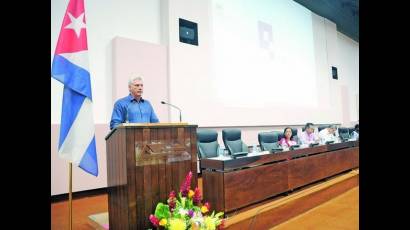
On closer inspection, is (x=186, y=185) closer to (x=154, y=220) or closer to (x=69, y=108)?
(x=154, y=220)

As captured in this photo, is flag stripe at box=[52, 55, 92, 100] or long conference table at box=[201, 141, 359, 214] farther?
long conference table at box=[201, 141, 359, 214]

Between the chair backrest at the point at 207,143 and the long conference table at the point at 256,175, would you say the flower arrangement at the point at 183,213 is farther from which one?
the chair backrest at the point at 207,143

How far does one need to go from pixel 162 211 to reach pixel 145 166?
29cm

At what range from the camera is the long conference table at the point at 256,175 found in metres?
2.22

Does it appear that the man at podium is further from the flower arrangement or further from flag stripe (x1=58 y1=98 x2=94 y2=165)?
the flower arrangement

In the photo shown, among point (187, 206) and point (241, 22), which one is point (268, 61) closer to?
point (241, 22)

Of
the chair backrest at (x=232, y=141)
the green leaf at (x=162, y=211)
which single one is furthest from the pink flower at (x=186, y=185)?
the chair backrest at (x=232, y=141)

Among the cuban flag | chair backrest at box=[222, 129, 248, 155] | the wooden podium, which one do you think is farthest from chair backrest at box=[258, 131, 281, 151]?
the cuban flag

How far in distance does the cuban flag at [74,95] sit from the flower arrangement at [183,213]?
0.67 metres

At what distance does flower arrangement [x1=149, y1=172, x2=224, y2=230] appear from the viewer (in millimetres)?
1559

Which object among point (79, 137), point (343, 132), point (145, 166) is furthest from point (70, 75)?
point (343, 132)

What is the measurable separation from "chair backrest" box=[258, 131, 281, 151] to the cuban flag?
108 inches

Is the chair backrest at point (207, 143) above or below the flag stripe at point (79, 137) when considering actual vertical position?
below
